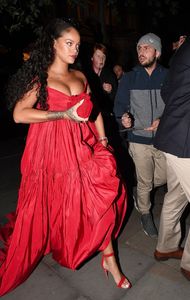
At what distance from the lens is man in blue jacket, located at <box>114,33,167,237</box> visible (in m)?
3.13

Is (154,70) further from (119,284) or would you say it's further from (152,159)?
(119,284)

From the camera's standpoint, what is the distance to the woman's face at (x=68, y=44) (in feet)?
7.75

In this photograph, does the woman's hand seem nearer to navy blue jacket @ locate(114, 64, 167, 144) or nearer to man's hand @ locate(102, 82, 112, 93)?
navy blue jacket @ locate(114, 64, 167, 144)

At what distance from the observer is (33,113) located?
2297mm

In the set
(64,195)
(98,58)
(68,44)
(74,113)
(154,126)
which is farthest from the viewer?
(98,58)

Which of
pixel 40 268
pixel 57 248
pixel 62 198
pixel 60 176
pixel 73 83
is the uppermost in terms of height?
pixel 73 83

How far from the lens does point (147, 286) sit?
2559mm

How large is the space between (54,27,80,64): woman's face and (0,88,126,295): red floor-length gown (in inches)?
11.1

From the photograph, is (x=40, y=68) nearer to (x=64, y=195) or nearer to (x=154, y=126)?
(x=64, y=195)

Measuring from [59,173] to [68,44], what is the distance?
100 centimetres

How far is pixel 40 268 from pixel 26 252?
0.34 m

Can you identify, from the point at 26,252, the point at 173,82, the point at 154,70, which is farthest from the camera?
the point at 154,70

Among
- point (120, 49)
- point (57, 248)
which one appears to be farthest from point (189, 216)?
point (120, 49)

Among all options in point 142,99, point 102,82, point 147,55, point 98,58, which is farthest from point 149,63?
point 102,82
